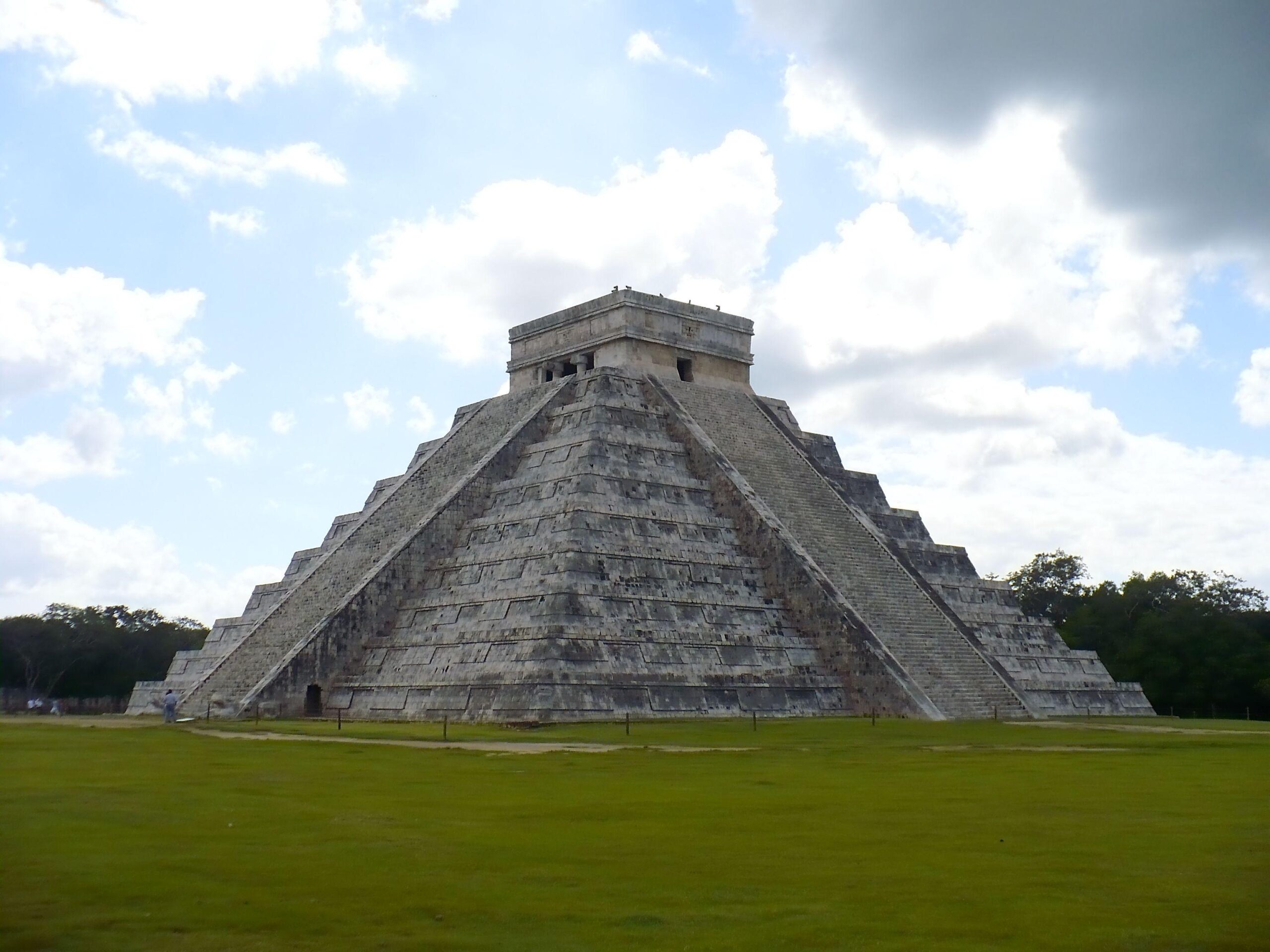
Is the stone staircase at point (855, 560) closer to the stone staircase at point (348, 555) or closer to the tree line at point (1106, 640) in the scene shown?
the stone staircase at point (348, 555)

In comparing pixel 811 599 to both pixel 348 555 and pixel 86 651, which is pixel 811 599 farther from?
pixel 86 651

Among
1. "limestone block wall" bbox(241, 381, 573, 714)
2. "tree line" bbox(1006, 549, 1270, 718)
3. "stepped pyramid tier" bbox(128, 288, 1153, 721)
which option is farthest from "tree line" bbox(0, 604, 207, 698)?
"tree line" bbox(1006, 549, 1270, 718)

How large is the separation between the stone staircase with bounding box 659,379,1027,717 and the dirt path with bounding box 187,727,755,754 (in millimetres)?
9679

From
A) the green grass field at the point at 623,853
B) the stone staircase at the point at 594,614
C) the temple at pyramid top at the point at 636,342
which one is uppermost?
the temple at pyramid top at the point at 636,342

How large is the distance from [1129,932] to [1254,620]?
49.0 metres

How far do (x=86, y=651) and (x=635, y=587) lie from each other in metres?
31.1

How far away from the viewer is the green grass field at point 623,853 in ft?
21.3

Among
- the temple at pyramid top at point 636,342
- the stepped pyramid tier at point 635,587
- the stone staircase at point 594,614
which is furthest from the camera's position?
the temple at pyramid top at point 636,342

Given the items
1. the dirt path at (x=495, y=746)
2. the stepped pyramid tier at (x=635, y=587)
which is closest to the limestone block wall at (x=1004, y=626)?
the stepped pyramid tier at (x=635, y=587)

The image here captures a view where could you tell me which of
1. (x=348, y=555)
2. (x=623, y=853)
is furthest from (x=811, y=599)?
(x=623, y=853)

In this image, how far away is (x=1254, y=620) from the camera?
50.4 metres

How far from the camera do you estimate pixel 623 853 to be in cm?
881

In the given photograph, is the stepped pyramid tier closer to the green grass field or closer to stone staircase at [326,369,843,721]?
stone staircase at [326,369,843,721]

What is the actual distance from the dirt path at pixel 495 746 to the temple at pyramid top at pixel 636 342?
645 inches
